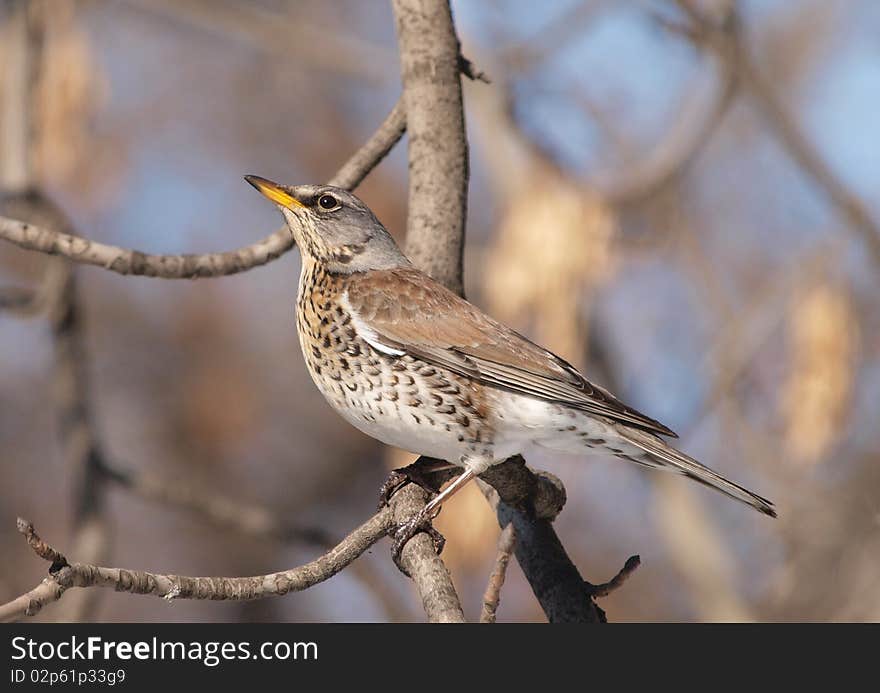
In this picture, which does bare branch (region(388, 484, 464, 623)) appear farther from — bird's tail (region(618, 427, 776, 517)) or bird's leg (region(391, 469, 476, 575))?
bird's tail (region(618, 427, 776, 517))

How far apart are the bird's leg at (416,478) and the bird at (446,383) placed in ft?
0.45

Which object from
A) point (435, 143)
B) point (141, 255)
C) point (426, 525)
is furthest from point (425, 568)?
point (435, 143)

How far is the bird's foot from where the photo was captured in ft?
13.8

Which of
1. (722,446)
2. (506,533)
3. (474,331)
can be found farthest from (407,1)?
(722,446)

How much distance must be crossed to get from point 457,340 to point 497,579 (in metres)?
1.30

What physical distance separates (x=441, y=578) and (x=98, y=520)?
3.27 m

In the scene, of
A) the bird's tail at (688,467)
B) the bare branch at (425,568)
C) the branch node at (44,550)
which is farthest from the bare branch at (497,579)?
the branch node at (44,550)

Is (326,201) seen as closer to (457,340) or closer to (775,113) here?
(457,340)

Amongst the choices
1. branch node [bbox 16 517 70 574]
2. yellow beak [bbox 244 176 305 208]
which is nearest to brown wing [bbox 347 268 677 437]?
yellow beak [bbox 244 176 305 208]

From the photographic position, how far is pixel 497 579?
13.0ft

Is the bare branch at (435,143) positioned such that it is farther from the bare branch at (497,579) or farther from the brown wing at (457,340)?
the bare branch at (497,579)

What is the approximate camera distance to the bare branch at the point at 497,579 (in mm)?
3865

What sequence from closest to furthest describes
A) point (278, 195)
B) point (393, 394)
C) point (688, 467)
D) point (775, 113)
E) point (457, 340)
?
point (688, 467)
point (393, 394)
point (457, 340)
point (278, 195)
point (775, 113)

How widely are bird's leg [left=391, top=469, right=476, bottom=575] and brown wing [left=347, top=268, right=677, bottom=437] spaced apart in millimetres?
497
